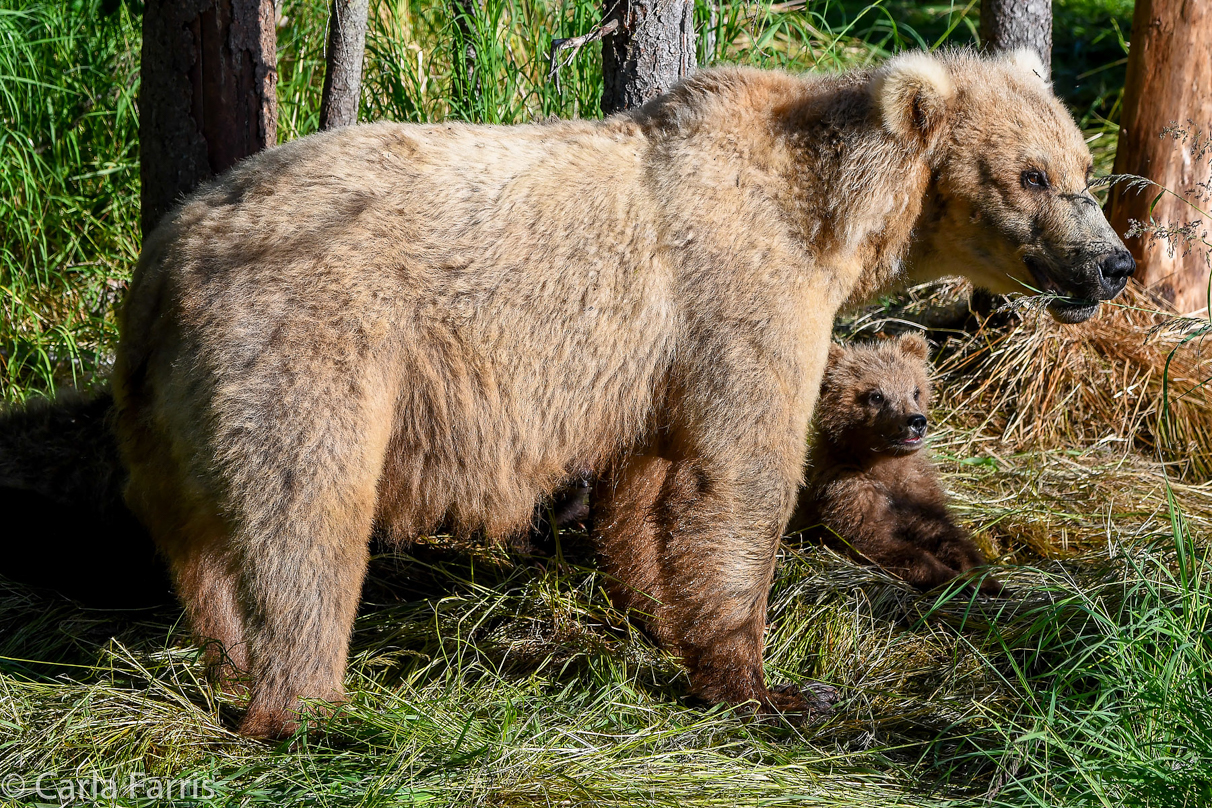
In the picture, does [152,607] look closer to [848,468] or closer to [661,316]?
[661,316]

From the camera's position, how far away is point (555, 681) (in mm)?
3891

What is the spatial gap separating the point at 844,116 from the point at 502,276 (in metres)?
1.33

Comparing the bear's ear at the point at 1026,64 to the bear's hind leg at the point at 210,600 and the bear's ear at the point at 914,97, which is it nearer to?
the bear's ear at the point at 914,97

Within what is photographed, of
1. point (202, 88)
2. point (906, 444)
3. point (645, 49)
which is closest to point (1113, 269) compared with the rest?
point (906, 444)

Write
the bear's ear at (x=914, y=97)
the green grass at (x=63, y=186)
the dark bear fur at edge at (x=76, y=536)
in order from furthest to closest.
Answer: the green grass at (x=63, y=186) → the dark bear fur at edge at (x=76, y=536) → the bear's ear at (x=914, y=97)

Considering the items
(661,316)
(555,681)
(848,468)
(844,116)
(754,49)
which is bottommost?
(555,681)

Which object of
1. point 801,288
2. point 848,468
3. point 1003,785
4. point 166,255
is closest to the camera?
point 1003,785

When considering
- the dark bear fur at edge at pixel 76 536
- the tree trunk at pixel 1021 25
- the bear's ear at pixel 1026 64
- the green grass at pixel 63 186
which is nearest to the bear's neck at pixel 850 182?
the bear's ear at pixel 1026 64

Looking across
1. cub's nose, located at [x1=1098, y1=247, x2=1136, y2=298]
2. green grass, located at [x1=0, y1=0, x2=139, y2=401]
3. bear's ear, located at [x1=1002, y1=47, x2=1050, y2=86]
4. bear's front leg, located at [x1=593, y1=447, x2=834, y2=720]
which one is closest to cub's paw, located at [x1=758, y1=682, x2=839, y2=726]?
bear's front leg, located at [x1=593, y1=447, x2=834, y2=720]

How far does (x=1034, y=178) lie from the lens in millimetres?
3662

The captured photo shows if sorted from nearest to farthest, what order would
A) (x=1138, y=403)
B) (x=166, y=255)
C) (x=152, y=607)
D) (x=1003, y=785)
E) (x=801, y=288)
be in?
(x=1003, y=785) → (x=166, y=255) → (x=801, y=288) → (x=152, y=607) → (x=1138, y=403)

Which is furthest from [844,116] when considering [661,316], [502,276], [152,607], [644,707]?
[152,607]

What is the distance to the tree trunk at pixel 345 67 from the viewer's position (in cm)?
524

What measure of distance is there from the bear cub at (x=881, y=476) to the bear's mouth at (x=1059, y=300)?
109 cm
